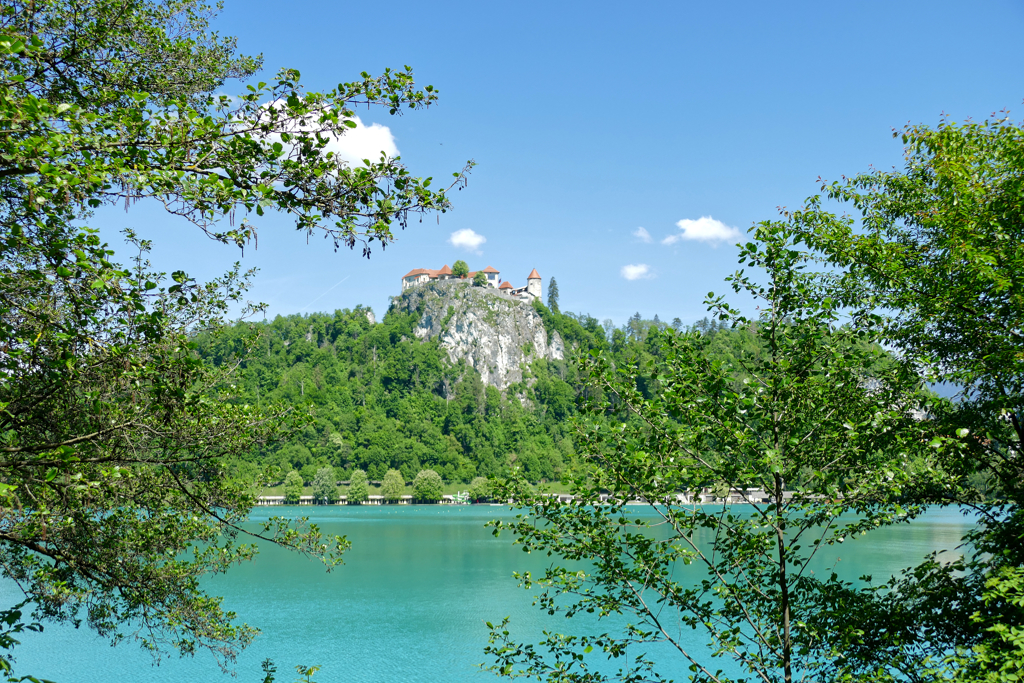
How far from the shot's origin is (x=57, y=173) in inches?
146

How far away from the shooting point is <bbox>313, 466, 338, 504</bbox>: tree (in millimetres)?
105875

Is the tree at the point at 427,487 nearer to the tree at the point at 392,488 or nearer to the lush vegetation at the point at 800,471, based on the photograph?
the tree at the point at 392,488

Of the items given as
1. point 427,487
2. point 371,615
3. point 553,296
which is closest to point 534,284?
point 553,296

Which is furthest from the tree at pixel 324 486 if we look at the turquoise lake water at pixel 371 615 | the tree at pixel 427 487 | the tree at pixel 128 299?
the tree at pixel 128 299

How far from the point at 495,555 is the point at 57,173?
44.4 m

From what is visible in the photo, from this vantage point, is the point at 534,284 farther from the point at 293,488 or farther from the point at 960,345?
the point at 960,345

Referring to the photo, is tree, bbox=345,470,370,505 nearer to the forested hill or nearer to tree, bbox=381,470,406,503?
tree, bbox=381,470,406,503

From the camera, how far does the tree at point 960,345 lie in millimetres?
Answer: 6379

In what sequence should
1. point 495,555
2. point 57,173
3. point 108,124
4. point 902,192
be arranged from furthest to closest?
point 495,555
point 902,192
point 108,124
point 57,173

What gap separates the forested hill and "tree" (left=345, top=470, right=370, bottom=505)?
7593mm

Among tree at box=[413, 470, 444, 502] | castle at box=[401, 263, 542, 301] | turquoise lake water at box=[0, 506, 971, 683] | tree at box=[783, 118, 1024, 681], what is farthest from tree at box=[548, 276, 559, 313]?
tree at box=[783, 118, 1024, 681]

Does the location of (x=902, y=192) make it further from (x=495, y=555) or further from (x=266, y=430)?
(x=495, y=555)

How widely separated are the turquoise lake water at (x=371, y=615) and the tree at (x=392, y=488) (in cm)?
6059

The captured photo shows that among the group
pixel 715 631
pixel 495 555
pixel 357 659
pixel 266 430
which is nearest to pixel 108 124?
pixel 266 430
